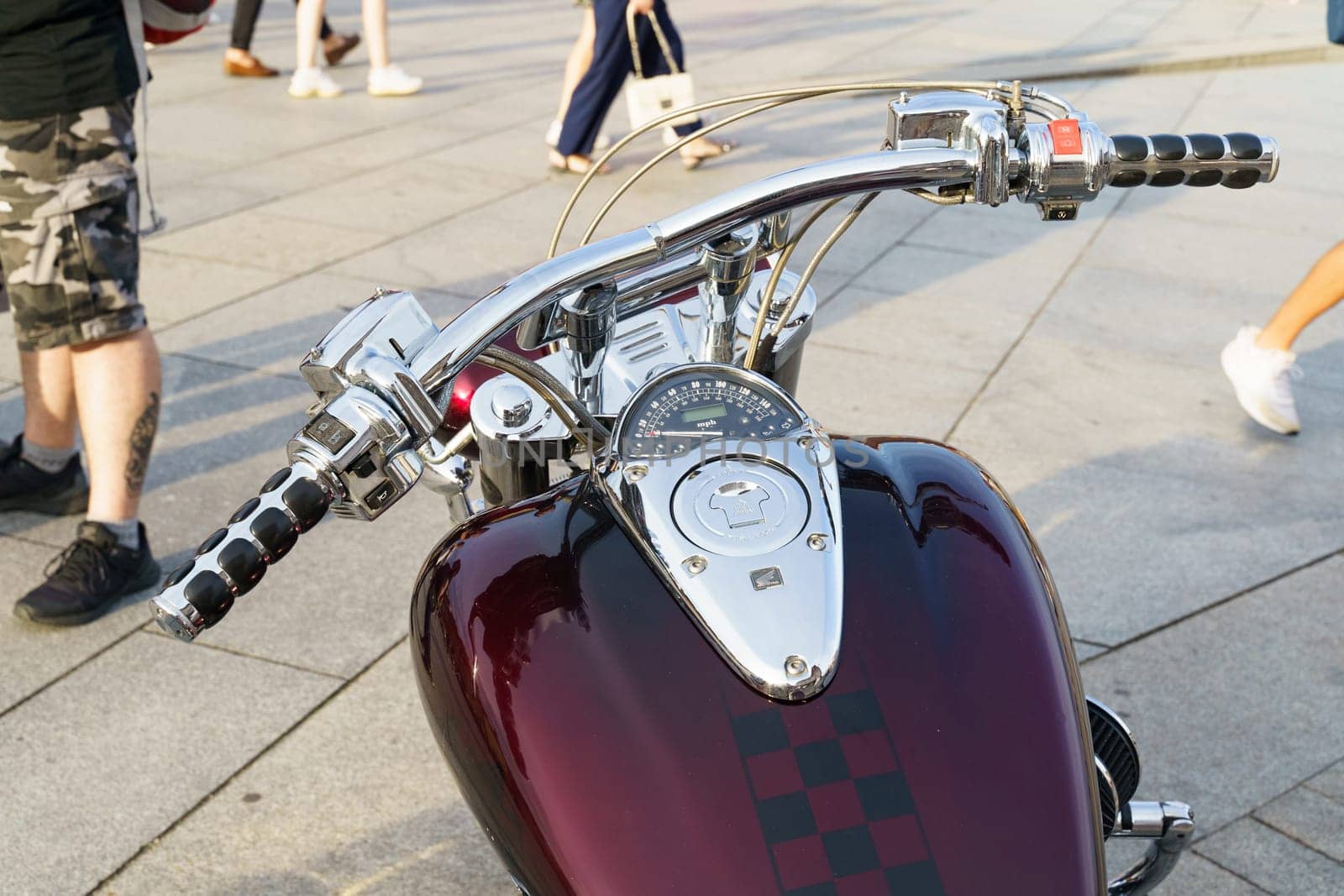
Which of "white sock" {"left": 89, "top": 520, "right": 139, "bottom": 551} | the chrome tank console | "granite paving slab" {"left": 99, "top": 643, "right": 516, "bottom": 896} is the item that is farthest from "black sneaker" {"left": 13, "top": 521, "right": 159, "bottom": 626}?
the chrome tank console

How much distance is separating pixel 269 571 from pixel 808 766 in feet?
7.89

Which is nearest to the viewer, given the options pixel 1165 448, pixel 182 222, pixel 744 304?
pixel 744 304

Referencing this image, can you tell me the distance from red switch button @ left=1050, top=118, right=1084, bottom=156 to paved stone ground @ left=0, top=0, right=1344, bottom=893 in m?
1.57

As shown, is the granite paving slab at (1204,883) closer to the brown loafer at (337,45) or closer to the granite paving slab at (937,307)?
the granite paving slab at (937,307)

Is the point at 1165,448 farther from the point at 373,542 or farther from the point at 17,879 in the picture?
the point at 17,879

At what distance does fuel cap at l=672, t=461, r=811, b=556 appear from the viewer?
123cm

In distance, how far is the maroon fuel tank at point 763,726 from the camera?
111 cm

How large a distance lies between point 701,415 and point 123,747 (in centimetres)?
186

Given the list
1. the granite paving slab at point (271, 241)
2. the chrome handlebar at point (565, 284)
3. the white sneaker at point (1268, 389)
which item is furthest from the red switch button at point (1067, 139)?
the granite paving slab at point (271, 241)

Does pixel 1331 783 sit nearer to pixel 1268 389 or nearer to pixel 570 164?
pixel 1268 389

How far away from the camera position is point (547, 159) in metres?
7.07

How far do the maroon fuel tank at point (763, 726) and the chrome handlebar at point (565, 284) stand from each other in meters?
0.20

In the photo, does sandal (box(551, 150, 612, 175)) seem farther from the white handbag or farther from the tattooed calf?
the tattooed calf

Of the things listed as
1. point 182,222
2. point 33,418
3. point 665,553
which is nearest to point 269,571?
point 33,418
